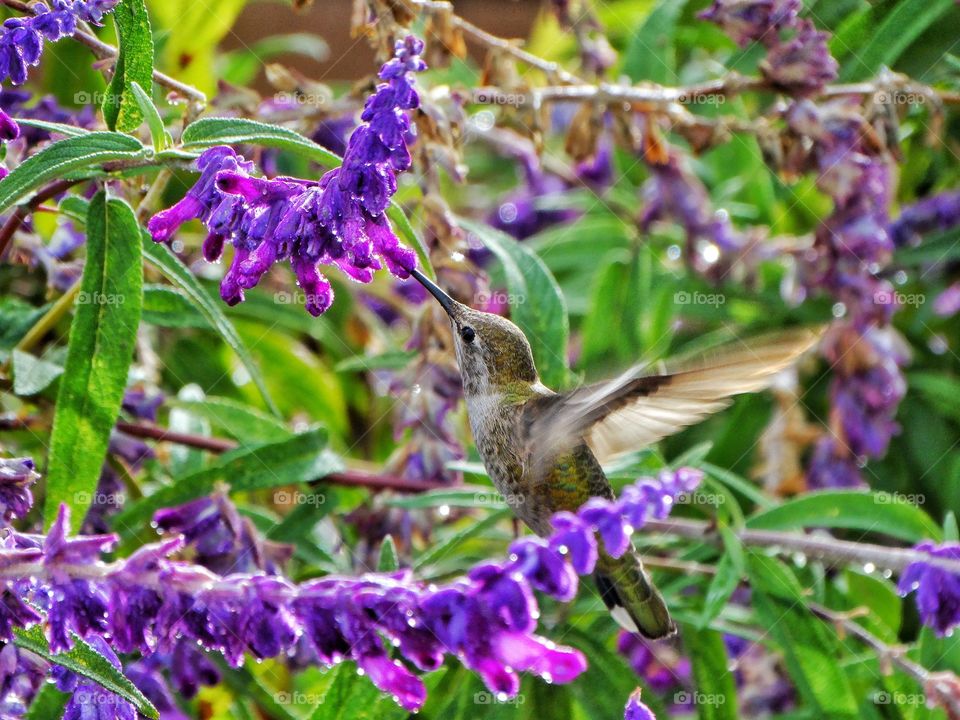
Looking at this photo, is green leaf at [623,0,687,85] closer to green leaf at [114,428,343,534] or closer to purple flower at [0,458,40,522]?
green leaf at [114,428,343,534]

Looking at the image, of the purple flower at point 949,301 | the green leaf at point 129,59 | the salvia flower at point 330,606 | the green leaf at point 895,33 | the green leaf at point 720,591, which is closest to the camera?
the salvia flower at point 330,606

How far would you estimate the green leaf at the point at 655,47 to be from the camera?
7.77 ft

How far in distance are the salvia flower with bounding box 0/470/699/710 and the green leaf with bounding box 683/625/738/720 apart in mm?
797

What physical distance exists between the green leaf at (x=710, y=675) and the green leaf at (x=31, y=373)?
0.95 metres

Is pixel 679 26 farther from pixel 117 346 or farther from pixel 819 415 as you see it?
pixel 117 346

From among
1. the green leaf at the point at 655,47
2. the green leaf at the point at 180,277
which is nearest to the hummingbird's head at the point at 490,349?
the green leaf at the point at 180,277

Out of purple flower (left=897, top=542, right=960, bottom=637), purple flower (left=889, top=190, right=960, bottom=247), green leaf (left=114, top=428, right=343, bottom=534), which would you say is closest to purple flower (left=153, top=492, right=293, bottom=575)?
green leaf (left=114, top=428, right=343, bottom=534)

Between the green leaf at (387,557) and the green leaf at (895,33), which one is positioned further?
the green leaf at (895,33)

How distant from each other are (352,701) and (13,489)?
45 cm

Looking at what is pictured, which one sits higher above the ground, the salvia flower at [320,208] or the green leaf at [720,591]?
the salvia flower at [320,208]

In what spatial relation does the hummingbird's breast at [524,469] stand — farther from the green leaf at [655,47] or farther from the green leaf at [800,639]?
the green leaf at [655,47]

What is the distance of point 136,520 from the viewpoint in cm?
164

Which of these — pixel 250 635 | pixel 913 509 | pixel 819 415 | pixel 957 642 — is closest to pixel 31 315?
pixel 250 635

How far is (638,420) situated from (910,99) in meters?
0.96
